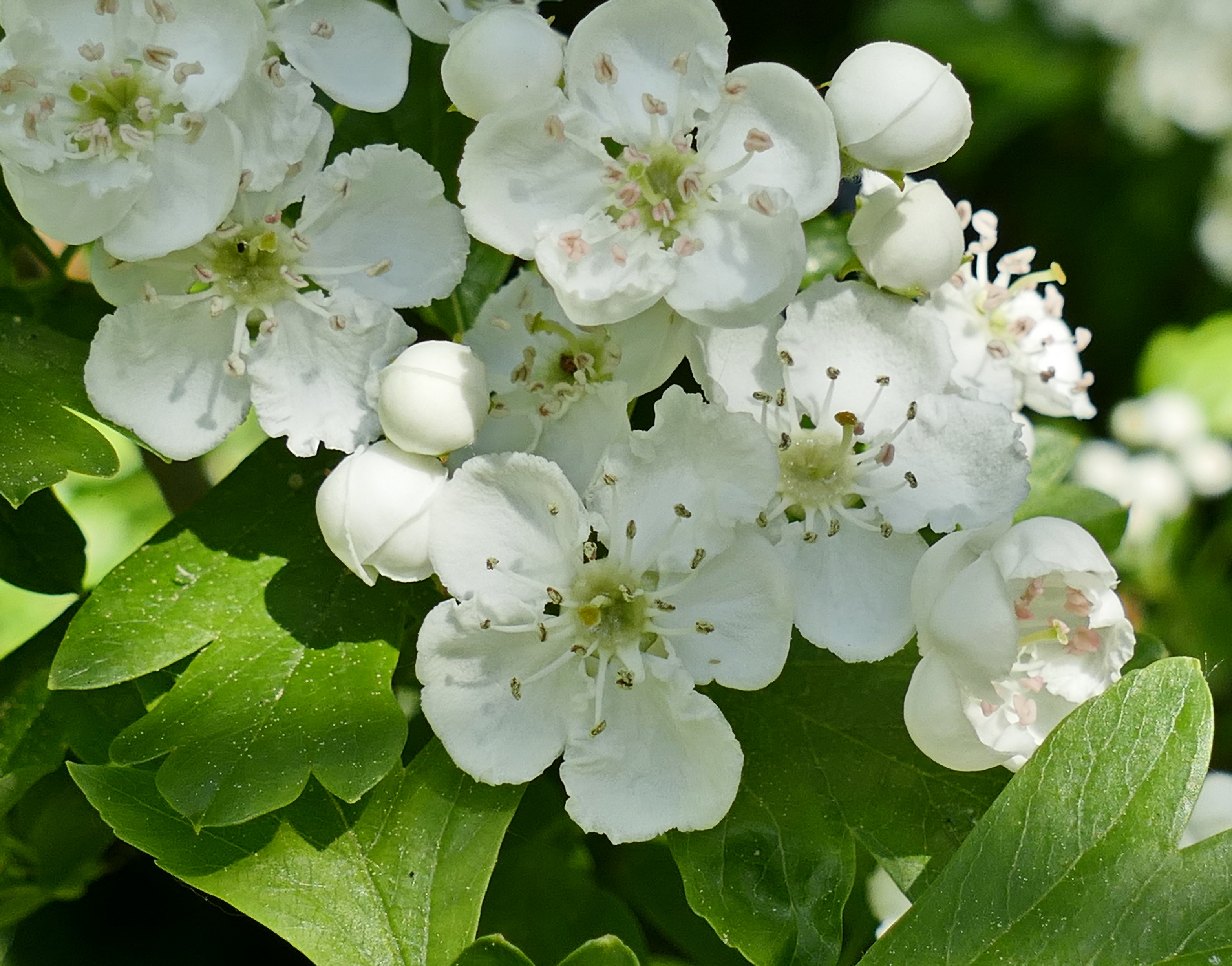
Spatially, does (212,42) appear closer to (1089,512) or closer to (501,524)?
(501,524)

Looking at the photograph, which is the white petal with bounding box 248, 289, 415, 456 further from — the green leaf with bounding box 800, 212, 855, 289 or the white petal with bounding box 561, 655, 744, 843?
the green leaf with bounding box 800, 212, 855, 289

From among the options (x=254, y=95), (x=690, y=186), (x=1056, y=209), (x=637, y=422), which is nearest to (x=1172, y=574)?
(x=1056, y=209)

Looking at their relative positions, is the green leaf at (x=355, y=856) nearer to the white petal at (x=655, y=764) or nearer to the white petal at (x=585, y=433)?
the white petal at (x=655, y=764)

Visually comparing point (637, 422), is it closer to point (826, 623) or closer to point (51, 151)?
point (826, 623)

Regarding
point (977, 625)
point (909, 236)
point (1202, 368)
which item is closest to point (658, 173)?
point (909, 236)

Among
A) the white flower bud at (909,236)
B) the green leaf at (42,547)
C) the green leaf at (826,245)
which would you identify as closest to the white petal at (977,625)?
the white flower bud at (909,236)

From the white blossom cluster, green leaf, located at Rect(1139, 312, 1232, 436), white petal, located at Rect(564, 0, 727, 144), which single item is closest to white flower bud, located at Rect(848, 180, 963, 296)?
the white blossom cluster
